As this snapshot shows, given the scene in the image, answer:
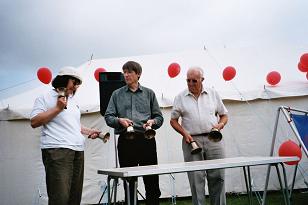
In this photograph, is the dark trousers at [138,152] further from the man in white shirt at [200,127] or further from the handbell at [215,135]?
the handbell at [215,135]

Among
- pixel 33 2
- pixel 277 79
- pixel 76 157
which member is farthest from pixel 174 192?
pixel 33 2

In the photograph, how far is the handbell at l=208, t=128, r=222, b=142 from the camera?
2.92 metres

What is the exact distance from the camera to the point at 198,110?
10.6 feet

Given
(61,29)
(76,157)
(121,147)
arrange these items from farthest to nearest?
(61,29) → (121,147) → (76,157)

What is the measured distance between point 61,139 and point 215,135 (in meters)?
1.28

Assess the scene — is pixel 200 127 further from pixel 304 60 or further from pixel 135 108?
pixel 304 60

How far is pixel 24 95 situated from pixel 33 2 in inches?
70.7

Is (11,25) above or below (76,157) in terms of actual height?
above

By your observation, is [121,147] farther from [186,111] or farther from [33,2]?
[33,2]

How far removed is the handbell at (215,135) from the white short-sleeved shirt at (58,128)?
1103 millimetres

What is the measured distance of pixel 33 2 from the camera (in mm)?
6371

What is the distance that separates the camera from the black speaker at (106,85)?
4.16 metres

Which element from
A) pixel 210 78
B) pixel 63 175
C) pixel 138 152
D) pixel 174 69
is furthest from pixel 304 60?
pixel 63 175

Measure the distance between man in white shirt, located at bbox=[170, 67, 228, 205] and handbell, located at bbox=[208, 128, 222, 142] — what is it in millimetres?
111
